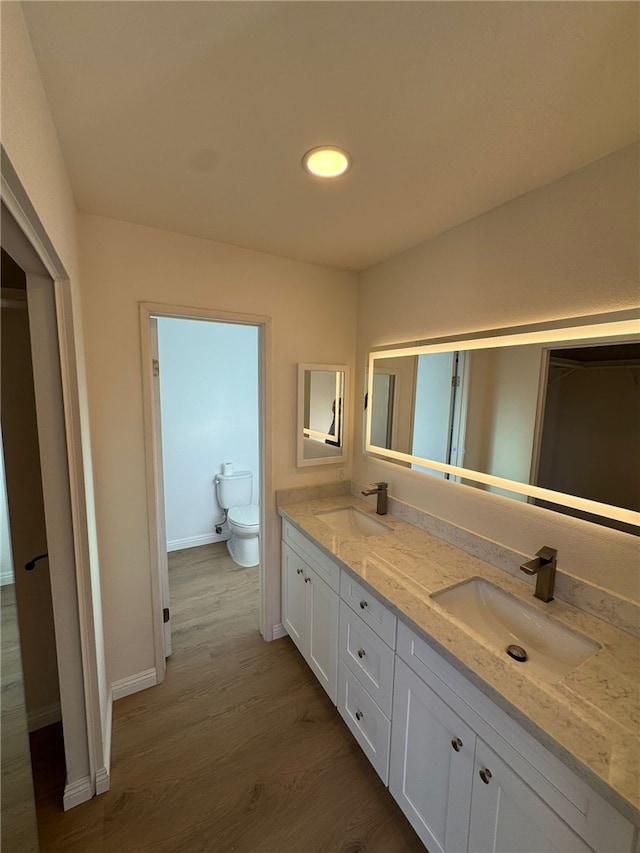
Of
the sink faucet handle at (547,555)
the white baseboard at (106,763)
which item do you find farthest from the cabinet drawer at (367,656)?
the white baseboard at (106,763)

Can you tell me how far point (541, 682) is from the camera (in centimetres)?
88

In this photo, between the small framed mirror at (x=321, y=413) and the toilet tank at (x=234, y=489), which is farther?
the toilet tank at (x=234, y=489)

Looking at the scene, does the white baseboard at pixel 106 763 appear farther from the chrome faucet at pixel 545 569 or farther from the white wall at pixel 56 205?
the chrome faucet at pixel 545 569

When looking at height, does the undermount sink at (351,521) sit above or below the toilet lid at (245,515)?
above

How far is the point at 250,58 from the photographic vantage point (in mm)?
796

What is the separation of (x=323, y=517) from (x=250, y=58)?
76.4 inches

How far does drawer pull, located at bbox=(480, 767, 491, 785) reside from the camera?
914 millimetres

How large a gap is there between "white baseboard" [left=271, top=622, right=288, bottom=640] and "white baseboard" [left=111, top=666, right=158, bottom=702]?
701 millimetres

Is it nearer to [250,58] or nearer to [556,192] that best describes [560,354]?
[556,192]

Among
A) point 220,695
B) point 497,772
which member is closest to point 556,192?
point 497,772

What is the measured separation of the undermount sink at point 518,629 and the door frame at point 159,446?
1203 mm

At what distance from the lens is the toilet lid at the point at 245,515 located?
3081 mm

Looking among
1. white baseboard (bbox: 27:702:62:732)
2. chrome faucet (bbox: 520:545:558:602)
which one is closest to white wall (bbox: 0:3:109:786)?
white baseboard (bbox: 27:702:62:732)

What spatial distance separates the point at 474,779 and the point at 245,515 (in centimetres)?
258
